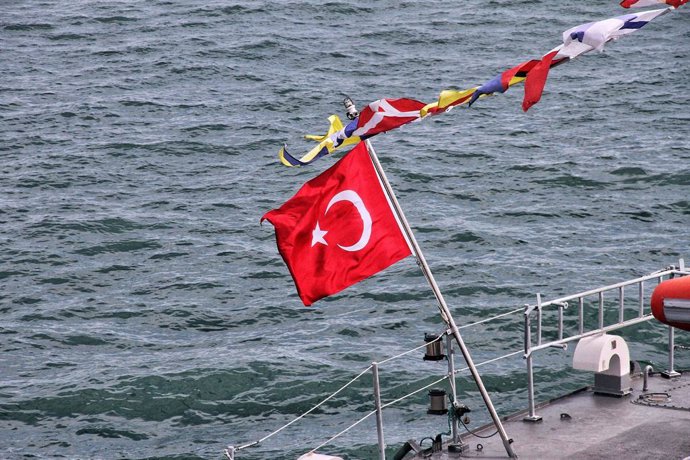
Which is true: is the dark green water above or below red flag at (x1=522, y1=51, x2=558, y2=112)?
below

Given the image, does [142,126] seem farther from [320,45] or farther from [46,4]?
[46,4]

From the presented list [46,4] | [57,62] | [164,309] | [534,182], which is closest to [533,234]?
[534,182]

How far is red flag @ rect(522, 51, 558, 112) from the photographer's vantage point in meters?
10.4

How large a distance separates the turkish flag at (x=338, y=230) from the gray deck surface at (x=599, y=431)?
2609 mm

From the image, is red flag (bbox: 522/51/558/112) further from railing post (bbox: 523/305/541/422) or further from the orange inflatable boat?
railing post (bbox: 523/305/541/422)

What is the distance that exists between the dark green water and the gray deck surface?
5341mm

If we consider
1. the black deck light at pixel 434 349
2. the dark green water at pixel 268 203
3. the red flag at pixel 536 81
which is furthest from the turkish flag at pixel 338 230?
the dark green water at pixel 268 203

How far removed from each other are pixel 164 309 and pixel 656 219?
1366cm

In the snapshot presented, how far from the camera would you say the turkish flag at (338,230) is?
12180 millimetres

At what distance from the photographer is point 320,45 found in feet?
166

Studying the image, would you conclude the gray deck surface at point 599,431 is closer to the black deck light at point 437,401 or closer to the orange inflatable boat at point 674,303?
the black deck light at point 437,401

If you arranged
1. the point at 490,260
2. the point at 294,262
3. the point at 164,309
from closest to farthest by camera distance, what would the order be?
the point at 294,262, the point at 164,309, the point at 490,260

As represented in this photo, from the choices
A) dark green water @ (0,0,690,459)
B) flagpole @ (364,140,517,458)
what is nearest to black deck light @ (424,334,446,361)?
flagpole @ (364,140,517,458)

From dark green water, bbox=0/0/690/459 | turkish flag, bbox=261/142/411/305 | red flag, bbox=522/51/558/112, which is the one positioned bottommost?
dark green water, bbox=0/0/690/459
